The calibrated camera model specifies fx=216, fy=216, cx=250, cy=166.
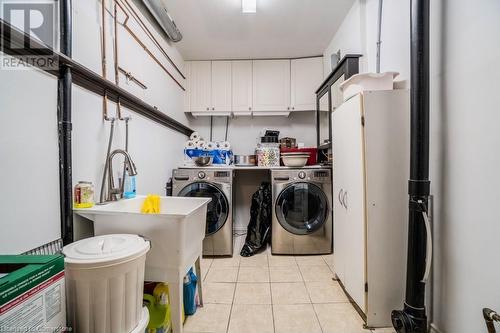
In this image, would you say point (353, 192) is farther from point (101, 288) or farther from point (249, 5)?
point (249, 5)

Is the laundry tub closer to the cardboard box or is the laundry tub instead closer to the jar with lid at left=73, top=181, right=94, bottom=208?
the cardboard box

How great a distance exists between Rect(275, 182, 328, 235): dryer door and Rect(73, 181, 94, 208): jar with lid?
1729 millimetres

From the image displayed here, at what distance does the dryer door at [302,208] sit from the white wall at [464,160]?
121 cm

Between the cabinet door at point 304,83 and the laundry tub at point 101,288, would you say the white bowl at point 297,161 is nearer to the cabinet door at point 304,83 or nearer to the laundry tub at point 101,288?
the cabinet door at point 304,83

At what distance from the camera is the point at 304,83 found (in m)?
3.12

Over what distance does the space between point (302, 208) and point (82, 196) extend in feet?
6.61

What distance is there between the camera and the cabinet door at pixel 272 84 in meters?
3.14

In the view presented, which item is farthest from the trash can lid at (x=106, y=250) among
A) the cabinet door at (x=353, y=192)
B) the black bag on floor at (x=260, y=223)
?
the black bag on floor at (x=260, y=223)

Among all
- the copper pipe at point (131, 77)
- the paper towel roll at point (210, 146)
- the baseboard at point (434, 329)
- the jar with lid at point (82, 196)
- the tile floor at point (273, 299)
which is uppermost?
the copper pipe at point (131, 77)

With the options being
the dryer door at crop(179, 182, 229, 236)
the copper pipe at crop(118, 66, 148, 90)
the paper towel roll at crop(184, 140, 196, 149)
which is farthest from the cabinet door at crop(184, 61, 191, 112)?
the dryer door at crop(179, 182, 229, 236)

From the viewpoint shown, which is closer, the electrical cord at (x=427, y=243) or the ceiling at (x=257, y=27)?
the electrical cord at (x=427, y=243)

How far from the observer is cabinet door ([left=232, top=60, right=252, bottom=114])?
315 cm

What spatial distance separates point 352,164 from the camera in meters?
1.49

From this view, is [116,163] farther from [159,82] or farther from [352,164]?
[352,164]
